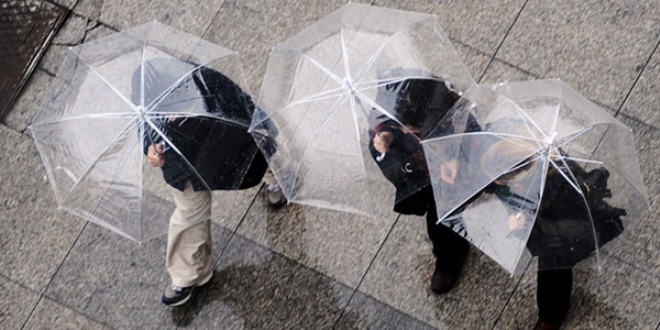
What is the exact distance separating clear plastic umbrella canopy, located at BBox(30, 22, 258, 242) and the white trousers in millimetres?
252

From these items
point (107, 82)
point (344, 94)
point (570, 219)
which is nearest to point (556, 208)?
point (570, 219)

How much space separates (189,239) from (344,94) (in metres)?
1.47

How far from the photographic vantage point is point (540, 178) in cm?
445

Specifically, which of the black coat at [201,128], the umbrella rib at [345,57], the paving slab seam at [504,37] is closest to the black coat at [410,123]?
the umbrella rib at [345,57]

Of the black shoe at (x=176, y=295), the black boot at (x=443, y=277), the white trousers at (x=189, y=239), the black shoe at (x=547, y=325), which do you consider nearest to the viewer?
the white trousers at (x=189, y=239)

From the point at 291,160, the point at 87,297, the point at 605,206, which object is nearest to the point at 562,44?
the point at 605,206

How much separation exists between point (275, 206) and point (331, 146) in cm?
143

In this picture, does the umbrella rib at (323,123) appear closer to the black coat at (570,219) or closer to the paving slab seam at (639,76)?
the black coat at (570,219)

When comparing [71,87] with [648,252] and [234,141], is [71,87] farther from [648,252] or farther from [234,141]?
[648,252]

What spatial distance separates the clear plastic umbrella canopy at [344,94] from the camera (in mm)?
4699

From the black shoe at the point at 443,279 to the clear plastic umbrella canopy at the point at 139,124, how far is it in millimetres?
1421

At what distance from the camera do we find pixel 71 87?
499cm

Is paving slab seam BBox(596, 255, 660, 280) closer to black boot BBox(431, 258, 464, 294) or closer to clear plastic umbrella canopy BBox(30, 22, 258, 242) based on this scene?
black boot BBox(431, 258, 464, 294)

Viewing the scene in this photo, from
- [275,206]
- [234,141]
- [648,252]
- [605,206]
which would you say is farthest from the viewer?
[275,206]
